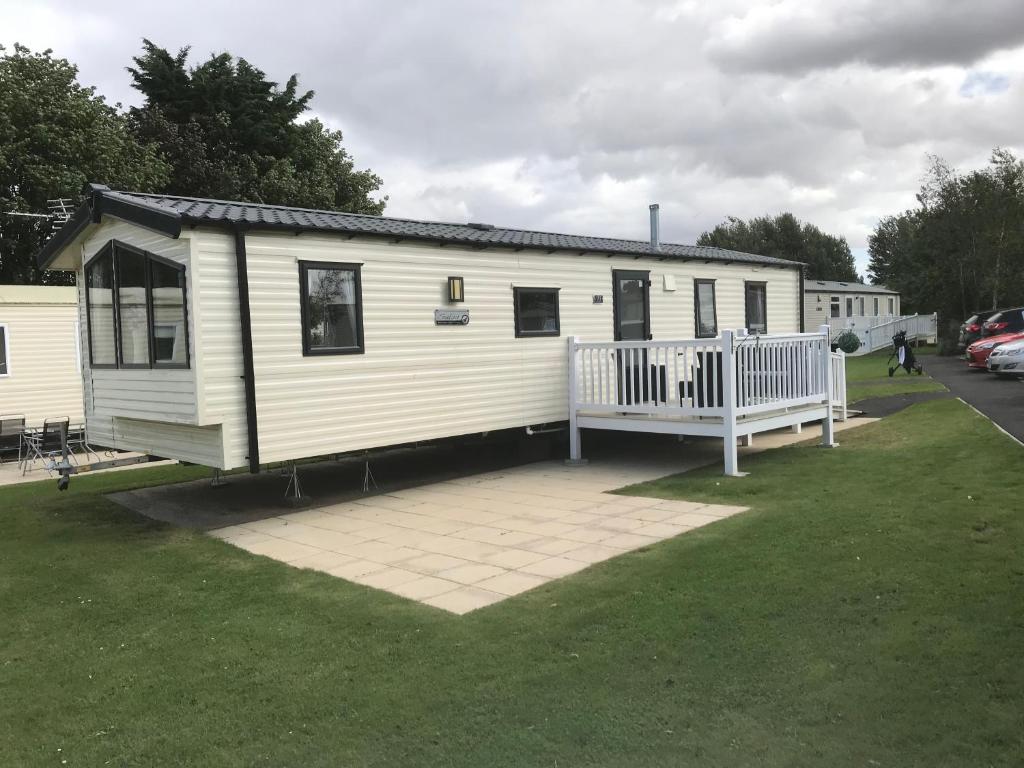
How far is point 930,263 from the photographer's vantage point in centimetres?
3697

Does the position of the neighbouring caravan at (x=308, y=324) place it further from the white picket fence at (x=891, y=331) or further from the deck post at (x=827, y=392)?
the white picket fence at (x=891, y=331)

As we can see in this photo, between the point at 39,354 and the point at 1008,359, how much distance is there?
58.7ft

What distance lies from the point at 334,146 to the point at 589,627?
2610cm

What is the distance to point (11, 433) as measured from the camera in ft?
42.0

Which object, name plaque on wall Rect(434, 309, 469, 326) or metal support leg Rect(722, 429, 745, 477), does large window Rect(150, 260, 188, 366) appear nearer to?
name plaque on wall Rect(434, 309, 469, 326)

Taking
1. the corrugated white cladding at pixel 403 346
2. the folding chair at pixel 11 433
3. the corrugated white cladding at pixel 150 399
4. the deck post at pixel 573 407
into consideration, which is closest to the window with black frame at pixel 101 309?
the corrugated white cladding at pixel 150 399

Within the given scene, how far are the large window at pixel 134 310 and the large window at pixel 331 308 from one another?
3.51ft

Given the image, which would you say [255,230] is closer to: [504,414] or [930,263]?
[504,414]

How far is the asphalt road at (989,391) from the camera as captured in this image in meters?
10.3

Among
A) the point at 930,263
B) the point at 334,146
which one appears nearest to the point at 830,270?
the point at 930,263

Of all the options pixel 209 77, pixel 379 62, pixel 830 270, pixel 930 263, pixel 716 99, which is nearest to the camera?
pixel 379 62

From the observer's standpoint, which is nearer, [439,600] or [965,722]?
[965,722]

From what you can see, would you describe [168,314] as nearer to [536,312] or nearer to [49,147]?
[536,312]

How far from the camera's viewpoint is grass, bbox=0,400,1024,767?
9.47 feet
